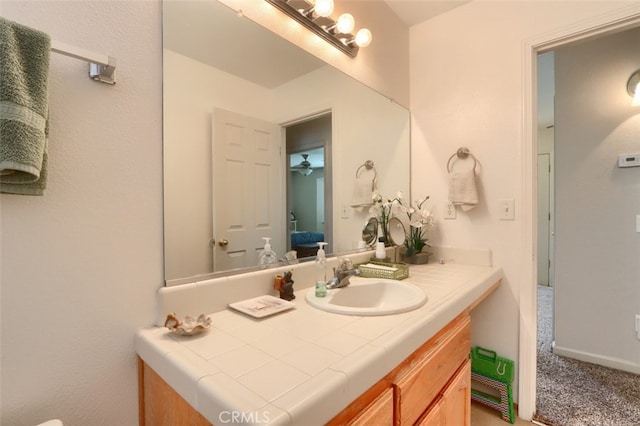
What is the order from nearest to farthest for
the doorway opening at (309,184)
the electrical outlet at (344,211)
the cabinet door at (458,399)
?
the cabinet door at (458,399), the doorway opening at (309,184), the electrical outlet at (344,211)

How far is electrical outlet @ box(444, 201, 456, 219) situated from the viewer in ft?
6.09

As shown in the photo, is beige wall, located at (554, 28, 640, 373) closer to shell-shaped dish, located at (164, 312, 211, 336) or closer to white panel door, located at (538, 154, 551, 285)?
white panel door, located at (538, 154, 551, 285)

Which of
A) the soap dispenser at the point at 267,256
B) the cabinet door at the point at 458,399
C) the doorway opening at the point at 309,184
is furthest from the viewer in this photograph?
the doorway opening at the point at 309,184

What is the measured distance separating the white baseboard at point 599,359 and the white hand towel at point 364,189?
1892mm

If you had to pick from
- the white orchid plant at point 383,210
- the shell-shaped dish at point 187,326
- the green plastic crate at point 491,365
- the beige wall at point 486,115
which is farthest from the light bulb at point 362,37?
the green plastic crate at point 491,365

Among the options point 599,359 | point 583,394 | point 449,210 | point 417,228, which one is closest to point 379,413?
point 417,228

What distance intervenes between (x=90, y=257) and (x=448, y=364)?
1157 mm

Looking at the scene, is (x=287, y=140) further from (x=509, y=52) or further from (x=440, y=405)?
(x=509, y=52)

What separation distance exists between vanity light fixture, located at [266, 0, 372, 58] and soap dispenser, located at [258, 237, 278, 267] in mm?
961

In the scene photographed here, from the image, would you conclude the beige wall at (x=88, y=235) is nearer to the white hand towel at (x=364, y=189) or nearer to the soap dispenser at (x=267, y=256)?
the soap dispenser at (x=267, y=256)

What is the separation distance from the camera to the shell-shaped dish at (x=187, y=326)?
777mm

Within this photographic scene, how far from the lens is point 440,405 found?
0.98 m

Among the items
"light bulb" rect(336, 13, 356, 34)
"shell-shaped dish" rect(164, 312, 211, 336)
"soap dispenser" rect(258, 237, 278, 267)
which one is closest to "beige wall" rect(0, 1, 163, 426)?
"shell-shaped dish" rect(164, 312, 211, 336)

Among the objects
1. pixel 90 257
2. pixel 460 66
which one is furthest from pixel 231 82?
pixel 460 66
